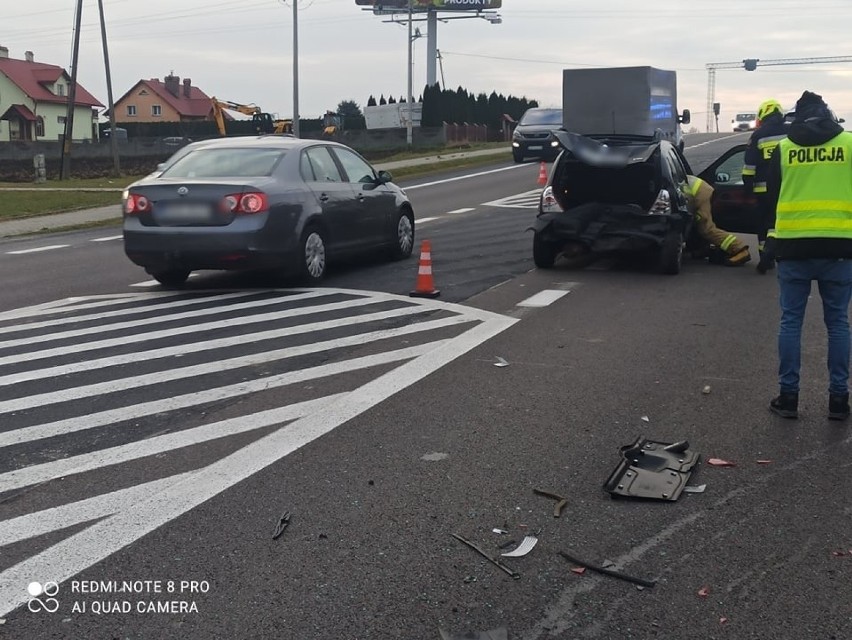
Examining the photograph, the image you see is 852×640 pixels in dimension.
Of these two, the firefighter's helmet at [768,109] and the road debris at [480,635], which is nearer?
the road debris at [480,635]

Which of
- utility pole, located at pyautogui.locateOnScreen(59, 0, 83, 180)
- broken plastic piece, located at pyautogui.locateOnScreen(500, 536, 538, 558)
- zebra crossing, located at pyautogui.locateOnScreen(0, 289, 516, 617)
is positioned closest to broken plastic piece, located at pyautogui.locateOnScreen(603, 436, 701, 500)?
broken plastic piece, located at pyautogui.locateOnScreen(500, 536, 538, 558)

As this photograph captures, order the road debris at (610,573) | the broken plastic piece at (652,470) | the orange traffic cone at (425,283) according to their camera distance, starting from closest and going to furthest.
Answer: the road debris at (610,573)
the broken plastic piece at (652,470)
the orange traffic cone at (425,283)

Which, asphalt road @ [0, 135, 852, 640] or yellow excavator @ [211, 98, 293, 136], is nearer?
asphalt road @ [0, 135, 852, 640]

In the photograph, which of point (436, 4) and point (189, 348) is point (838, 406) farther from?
point (436, 4)

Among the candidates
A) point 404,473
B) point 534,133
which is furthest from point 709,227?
point 534,133

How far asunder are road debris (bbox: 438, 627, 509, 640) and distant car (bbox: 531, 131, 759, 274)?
9163 mm

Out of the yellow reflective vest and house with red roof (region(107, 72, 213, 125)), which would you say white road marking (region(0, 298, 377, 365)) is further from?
house with red roof (region(107, 72, 213, 125))

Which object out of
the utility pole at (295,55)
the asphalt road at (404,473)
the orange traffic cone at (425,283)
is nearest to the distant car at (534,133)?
the utility pole at (295,55)

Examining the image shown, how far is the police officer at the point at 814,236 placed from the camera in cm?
639

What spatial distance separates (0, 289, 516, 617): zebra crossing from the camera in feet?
16.4

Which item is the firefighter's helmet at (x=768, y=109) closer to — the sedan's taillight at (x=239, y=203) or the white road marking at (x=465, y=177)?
the sedan's taillight at (x=239, y=203)

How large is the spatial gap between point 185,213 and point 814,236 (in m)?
6.69

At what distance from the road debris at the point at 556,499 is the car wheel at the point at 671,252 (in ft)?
25.6

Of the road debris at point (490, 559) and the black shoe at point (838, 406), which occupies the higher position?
the black shoe at point (838, 406)
